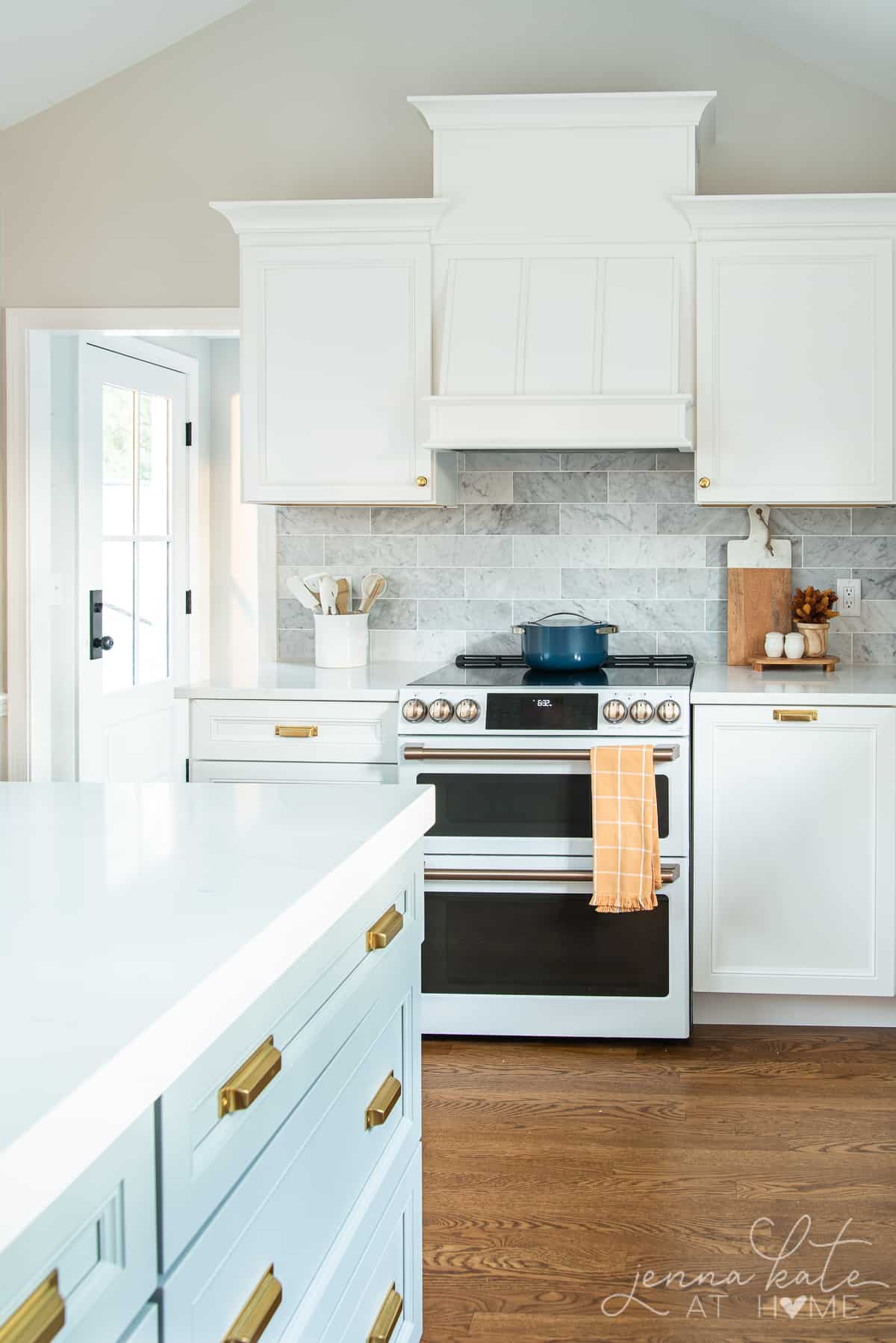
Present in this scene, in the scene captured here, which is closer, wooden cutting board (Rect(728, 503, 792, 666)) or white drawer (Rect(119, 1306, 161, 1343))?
white drawer (Rect(119, 1306, 161, 1343))

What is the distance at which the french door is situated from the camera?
4406 millimetres

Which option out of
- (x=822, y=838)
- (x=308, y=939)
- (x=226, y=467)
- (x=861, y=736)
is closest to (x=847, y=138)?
(x=861, y=736)

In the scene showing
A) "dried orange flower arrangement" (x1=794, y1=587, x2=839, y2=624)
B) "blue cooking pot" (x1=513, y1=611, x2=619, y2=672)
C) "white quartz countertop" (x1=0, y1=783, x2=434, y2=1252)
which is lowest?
"white quartz countertop" (x1=0, y1=783, x2=434, y2=1252)

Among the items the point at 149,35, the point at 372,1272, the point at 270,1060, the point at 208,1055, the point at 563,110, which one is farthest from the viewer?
the point at 149,35

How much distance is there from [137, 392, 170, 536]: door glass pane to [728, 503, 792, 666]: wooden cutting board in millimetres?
2207

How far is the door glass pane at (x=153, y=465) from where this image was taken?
192 inches

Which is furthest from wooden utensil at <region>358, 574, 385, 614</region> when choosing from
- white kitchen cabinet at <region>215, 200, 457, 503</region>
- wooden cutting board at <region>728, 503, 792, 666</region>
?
wooden cutting board at <region>728, 503, 792, 666</region>

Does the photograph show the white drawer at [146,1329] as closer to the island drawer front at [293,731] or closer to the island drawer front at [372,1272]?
the island drawer front at [372,1272]

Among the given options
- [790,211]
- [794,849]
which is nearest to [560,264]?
[790,211]

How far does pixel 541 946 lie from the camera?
339 centimetres

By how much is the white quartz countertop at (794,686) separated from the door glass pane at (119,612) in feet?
6.74

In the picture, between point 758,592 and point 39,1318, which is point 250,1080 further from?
point 758,592

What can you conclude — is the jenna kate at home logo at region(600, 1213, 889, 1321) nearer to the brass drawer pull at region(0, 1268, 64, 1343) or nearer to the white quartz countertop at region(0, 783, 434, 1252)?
the white quartz countertop at region(0, 783, 434, 1252)

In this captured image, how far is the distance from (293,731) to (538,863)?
743mm
